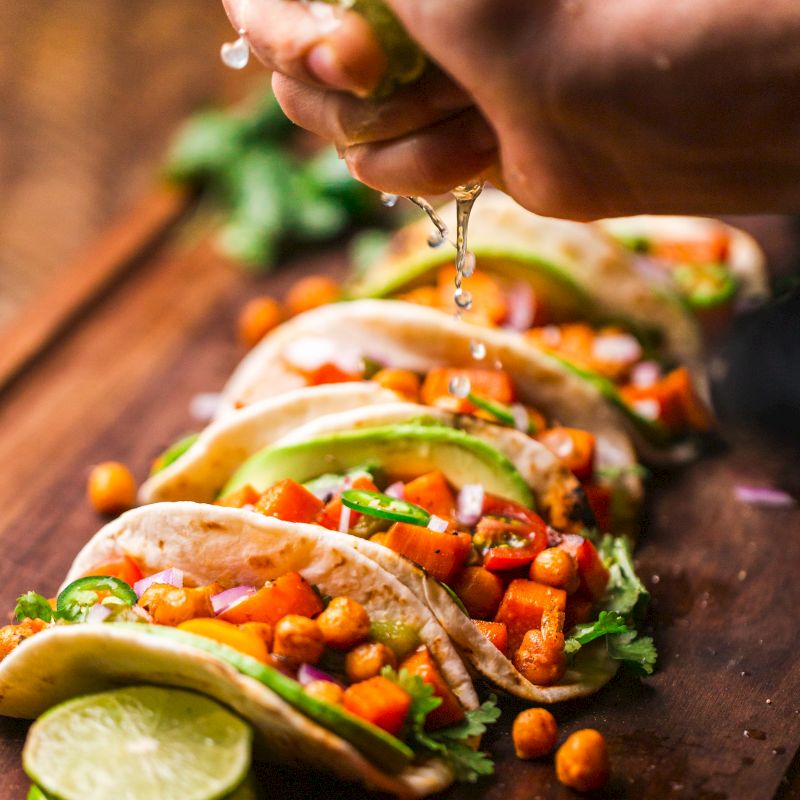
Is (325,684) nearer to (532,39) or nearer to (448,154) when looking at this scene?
(448,154)

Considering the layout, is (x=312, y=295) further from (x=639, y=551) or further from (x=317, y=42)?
(x=317, y=42)

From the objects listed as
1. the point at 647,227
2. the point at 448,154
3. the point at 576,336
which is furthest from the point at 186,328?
the point at 448,154

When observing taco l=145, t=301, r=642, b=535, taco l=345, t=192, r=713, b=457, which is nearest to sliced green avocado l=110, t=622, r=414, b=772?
taco l=145, t=301, r=642, b=535

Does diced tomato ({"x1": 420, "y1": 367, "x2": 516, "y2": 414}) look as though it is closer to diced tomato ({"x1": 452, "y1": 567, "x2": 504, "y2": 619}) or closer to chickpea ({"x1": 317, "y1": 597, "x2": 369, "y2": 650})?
diced tomato ({"x1": 452, "y1": 567, "x2": 504, "y2": 619})

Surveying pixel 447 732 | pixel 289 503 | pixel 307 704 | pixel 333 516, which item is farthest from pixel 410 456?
pixel 307 704

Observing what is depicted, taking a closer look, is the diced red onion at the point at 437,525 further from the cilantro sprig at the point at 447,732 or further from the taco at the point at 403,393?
the taco at the point at 403,393
